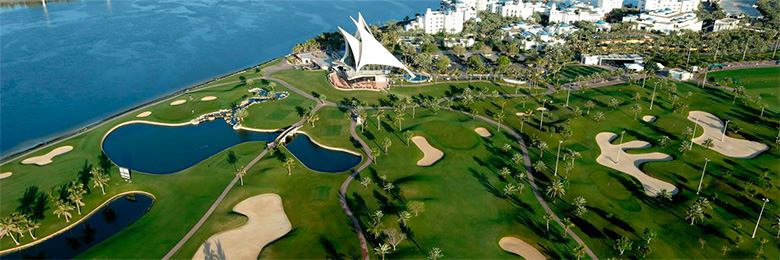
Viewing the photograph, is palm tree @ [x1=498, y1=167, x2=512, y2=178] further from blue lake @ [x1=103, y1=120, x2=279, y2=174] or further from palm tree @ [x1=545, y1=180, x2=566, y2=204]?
blue lake @ [x1=103, y1=120, x2=279, y2=174]

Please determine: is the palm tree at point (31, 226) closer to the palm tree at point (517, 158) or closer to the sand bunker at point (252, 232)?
the sand bunker at point (252, 232)

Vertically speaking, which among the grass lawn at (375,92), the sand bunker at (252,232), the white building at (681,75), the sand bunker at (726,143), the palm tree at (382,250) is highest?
the white building at (681,75)

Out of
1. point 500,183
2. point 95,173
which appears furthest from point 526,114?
point 95,173

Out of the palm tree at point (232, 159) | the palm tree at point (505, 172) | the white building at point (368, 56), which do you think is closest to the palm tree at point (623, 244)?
the palm tree at point (505, 172)

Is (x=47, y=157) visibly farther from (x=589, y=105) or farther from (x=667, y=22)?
(x=667, y=22)

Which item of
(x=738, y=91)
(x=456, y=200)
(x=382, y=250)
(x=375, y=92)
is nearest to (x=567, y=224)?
(x=456, y=200)

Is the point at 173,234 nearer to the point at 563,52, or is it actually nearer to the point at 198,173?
the point at 198,173
